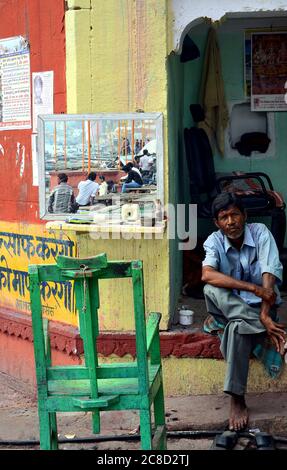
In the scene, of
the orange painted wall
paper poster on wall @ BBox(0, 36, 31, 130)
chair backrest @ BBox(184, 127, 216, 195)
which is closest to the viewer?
the orange painted wall

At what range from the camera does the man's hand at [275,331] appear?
4492 millimetres

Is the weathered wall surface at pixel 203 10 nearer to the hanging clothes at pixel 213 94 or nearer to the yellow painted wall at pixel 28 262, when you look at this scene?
the yellow painted wall at pixel 28 262

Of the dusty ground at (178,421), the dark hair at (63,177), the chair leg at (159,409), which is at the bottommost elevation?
the dusty ground at (178,421)

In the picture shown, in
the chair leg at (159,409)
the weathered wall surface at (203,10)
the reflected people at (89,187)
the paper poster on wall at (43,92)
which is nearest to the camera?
the chair leg at (159,409)

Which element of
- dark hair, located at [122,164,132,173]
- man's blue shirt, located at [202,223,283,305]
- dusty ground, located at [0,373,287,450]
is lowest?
dusty ground, located at [0,373,287,450]

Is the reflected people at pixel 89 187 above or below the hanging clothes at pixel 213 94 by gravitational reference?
below

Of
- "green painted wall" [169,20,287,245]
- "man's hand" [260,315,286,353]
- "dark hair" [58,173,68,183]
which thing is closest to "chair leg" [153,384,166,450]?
"man's hand" [260,315,286,353]

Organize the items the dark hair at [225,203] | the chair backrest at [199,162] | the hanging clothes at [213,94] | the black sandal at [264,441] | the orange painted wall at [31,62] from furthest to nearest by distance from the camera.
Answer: the hanging clothes at [213,94], the chair backrest at [199,162], the orange painted wall at [31,62], the dark hair at [225,203], the black sandal at [264,441]

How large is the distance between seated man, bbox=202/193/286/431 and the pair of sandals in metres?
0.14

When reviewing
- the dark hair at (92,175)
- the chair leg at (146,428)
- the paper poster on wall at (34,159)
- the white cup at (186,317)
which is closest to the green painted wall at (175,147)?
the white cup at (186,317)

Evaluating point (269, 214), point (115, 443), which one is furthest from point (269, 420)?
point (269, 214)

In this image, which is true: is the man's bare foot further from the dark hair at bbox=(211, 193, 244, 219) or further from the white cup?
the dark hair at bbox=(211, 193, 244, 219)

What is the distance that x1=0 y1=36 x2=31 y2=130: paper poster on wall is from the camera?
560 cm
